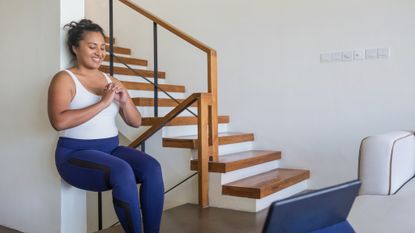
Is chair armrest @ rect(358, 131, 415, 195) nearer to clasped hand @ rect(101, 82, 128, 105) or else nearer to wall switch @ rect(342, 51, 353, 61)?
clasped hand @ rect(101, 82, 128, 105)

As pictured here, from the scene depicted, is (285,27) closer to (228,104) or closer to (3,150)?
(228,104)

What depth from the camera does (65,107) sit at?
6.36 ft

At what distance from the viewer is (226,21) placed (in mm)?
3969

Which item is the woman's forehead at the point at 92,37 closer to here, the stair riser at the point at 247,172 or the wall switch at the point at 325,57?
the stair riser at the point at 247,172

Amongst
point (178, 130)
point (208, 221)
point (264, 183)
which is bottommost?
point (208, 221)

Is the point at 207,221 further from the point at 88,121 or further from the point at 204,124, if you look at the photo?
the point at 88,121

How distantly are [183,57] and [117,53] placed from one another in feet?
2.53

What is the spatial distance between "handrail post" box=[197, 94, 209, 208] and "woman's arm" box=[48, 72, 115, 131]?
896mm

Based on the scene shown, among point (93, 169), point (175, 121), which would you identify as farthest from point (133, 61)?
point (93, 169)

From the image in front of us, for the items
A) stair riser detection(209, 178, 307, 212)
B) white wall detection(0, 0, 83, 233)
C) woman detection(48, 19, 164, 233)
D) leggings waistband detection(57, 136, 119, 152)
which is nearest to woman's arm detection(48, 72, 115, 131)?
woman detection(48, 19, 164, 233)

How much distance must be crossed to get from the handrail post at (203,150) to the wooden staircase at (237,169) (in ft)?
0.16

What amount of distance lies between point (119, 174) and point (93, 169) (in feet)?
0.46

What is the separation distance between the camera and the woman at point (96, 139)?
1870 millimetres

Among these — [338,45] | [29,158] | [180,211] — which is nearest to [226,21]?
[338,45]
